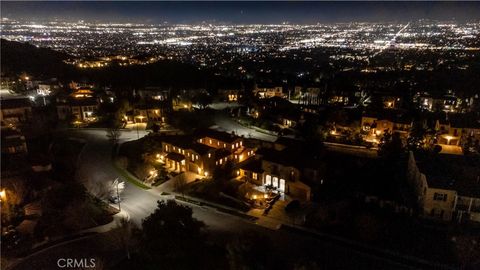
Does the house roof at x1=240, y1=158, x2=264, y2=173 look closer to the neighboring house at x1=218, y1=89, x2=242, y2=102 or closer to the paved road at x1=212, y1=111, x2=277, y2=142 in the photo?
the paved road at x1=212, y1=111, x2=277, y2=142

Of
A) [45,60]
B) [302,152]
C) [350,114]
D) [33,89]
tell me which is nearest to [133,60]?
[45,60]

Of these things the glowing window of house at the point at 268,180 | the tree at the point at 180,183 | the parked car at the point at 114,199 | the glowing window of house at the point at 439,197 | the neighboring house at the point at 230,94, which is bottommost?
the parked car at the point at 114,199

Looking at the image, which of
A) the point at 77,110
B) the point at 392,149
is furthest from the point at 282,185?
the point at 77,110

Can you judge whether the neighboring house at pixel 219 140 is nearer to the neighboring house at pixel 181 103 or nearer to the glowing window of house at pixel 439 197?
the glowing window of house at pixel 439 197

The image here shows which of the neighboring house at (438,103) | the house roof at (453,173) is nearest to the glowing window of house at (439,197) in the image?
the house roof at (453,173)

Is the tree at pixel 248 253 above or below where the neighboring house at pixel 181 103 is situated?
below

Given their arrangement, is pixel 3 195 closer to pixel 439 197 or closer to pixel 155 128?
pixel 155 128

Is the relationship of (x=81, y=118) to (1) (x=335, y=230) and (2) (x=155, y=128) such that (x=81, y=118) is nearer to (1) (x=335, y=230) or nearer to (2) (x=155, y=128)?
(2) (x=155, y=128)
